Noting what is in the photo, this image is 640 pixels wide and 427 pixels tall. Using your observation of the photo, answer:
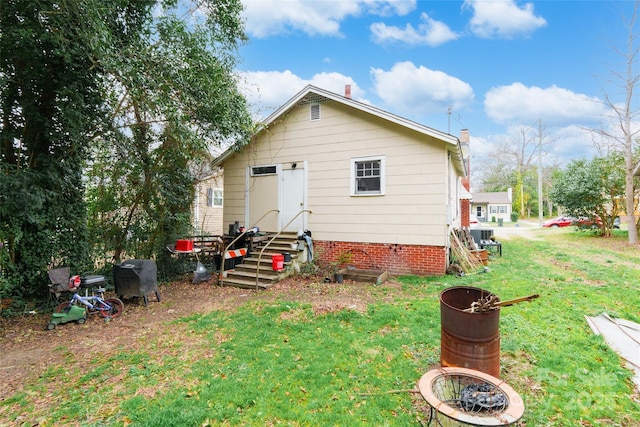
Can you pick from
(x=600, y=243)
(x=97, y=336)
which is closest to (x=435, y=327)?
(x=97, y=336)

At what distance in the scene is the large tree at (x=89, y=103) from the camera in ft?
16.3

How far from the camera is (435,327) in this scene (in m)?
4.78

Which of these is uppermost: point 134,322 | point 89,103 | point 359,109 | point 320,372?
point 359,109

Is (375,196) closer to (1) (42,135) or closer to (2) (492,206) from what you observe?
(1) (42,135)

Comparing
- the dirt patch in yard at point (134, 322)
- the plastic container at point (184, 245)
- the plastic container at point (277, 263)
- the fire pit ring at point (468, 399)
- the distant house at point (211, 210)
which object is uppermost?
the distant house at point (211, 210)

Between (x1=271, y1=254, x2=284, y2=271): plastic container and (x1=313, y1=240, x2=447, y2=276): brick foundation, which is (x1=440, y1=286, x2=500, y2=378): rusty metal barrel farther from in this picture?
(x1=271, y1=254, x2=284, y2=271): plastic container

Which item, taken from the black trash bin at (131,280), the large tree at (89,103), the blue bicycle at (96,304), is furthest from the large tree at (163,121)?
the blue bicycle at (96,304)

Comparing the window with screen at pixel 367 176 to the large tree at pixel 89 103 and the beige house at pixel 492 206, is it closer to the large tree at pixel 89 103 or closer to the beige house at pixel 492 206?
the large tree at pixel 89 103

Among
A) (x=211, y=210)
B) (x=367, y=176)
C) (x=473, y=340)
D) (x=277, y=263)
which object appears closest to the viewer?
(x=473, y=340)

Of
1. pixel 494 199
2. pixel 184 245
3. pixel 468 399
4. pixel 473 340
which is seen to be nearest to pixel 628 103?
pixel 473 340

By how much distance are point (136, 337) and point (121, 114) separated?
198 inches

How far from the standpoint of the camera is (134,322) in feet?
18.4

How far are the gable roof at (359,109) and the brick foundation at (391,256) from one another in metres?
2.86

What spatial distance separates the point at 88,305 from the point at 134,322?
93 centimetres
